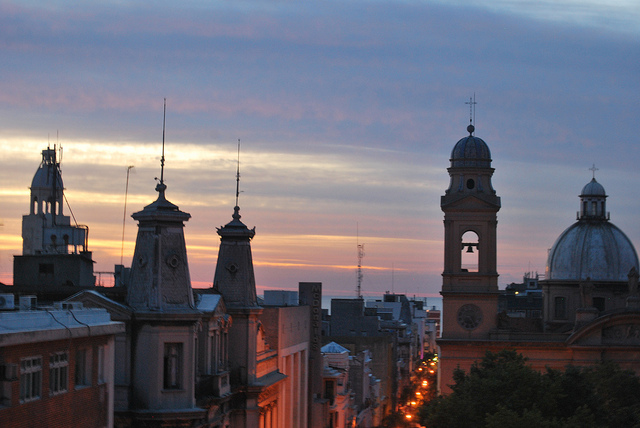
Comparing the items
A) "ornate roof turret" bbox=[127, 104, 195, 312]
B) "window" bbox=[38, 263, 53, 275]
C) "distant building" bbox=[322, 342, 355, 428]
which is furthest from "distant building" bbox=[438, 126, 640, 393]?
"ornate roof turret" bbox=[127, 104, 195, 312]

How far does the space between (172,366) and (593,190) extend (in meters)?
66.0

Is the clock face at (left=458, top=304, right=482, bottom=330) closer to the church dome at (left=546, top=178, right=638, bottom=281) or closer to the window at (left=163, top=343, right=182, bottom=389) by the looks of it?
the church dome at (left=546, top=178, right=638, bottom=281)

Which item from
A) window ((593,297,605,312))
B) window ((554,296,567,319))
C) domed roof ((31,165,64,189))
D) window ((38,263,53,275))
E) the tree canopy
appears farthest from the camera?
window ((554,296,567,319))

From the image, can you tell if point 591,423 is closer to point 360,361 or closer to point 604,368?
point 604,368

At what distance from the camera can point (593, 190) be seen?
103m

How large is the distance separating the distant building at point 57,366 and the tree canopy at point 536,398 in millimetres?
23228

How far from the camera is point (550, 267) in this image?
10075 centimetres

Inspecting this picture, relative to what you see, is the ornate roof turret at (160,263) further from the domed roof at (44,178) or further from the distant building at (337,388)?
the distant building at (337,388)

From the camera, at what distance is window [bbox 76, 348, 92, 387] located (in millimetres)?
35156

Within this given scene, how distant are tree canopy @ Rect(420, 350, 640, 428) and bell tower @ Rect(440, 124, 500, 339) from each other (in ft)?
78.9

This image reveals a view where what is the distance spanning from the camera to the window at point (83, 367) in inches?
1384

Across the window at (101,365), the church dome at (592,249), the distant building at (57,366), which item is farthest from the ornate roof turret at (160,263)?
the church dome at (592,249)

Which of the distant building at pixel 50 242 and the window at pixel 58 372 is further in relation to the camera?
the distant building at pixel 50 242

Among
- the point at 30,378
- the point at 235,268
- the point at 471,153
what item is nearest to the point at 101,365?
the point at 30,378
